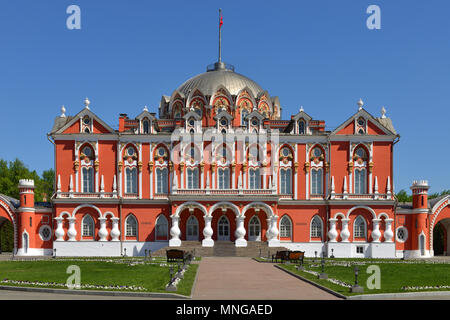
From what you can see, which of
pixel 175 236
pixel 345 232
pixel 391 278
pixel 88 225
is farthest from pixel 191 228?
pixel 391 278

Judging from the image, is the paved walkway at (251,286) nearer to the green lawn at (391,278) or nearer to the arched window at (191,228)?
the green lawn at (391,278)

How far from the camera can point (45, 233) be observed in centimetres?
6309

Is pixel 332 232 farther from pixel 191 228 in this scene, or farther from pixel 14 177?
pixel 14 177

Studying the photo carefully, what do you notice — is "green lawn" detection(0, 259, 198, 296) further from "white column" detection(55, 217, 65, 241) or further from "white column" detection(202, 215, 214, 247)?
"white column" detection(55, 217, 65, 241)

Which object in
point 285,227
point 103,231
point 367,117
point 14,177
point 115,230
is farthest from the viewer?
point 14,177

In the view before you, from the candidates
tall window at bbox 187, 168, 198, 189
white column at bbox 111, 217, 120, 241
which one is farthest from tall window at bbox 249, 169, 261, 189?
white column at bbox 111, 217, 120, 241

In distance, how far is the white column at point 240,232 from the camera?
196 feet

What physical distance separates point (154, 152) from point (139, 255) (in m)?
10.1

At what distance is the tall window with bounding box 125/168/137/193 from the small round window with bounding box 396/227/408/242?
86.0 ft

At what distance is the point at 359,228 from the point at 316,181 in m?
6.14
